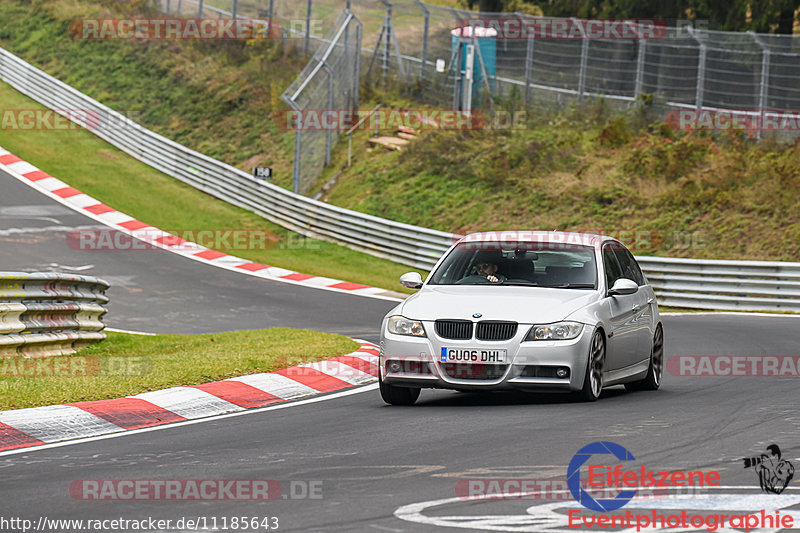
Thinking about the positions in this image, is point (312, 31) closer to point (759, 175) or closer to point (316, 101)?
point (316, 101)

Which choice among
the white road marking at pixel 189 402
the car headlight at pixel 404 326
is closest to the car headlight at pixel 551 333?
the car headlight at pixel 404 326

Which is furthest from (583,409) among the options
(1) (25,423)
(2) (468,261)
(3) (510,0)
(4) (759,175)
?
(3) (510,0)

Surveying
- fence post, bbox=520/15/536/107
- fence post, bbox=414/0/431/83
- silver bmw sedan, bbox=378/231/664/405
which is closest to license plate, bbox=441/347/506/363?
silver bmw sedan, bbox=378/231/664/405

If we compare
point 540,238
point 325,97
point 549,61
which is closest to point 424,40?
point 549,61

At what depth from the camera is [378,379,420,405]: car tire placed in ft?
34.0

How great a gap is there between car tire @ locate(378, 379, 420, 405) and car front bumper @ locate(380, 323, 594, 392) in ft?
1.20

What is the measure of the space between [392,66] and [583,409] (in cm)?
3028

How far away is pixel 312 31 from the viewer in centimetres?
4031

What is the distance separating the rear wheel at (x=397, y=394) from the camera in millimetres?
10359

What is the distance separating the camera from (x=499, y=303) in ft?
33.1

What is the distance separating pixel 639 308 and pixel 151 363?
502cm

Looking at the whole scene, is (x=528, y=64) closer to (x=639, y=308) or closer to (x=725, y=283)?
(x=725, y=283)

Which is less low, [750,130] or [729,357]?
[750,130]

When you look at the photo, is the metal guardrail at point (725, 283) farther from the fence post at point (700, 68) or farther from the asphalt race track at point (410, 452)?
the asphalt race track at point (410, 452)
